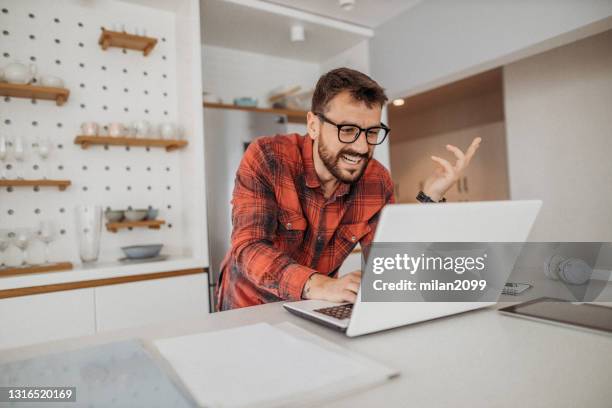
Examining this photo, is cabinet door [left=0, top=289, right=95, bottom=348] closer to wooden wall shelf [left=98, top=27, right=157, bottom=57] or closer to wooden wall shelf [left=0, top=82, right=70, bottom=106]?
wooden wall shelf [left=0, top=82, right=70, bottom=106]

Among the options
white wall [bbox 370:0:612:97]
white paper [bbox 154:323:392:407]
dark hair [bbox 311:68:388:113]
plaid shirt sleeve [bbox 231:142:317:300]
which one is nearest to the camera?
white paper [bbox 154:323:392:407]

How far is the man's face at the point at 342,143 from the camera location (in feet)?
4.40

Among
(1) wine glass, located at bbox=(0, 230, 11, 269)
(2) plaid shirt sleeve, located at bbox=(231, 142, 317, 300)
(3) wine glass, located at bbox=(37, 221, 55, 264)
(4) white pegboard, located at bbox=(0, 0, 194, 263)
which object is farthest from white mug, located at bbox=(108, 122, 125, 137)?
(2) plaid shirt sleeve, located at bbox=(231, 142, 317, 300)

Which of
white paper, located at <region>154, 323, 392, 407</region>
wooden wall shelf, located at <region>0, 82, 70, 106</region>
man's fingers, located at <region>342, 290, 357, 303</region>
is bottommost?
white paper, located at <region>154, 323, 392, 407</region>

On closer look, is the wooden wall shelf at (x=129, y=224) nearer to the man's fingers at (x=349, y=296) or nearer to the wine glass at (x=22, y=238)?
the wine glass at (x=22, y=238)

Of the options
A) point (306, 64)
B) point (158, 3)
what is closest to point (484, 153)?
point (306, 64)

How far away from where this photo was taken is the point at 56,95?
2.42 metres

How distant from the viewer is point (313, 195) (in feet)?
5.02

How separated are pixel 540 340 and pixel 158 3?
9.62ft

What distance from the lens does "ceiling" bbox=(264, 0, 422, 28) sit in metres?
2.97

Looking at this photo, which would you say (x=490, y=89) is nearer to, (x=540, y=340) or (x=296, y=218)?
(x=296, y=218)

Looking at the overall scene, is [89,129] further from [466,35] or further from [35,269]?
[466,35]

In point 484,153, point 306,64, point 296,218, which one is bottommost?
point 296,218

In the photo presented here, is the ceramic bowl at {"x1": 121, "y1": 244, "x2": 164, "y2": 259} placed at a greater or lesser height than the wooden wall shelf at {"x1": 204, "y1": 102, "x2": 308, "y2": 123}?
lesser
